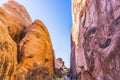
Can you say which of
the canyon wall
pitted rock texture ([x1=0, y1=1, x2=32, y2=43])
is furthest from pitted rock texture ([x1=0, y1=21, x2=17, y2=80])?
pitted rock texture ([x1=0, y1=1, x2=32, y2=43])

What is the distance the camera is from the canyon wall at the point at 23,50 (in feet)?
83.6

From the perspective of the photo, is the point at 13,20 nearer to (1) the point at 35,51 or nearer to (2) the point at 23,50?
(2) the point at 23,50

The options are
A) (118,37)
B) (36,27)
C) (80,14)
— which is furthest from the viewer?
(36,27)

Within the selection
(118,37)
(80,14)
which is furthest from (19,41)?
(118,37)

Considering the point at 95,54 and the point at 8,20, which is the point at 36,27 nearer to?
the point at 8,20

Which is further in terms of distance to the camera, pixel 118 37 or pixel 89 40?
pixel 89 40

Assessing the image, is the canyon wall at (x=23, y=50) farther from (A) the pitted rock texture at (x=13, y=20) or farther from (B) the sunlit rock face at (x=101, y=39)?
(B) the sunlit rock face at (x=101, y=39)

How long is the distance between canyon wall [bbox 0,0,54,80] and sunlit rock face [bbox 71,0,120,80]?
5834 mm

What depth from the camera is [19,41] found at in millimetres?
34250

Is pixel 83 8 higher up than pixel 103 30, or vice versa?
pixel 83 8

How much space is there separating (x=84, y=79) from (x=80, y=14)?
7.09m

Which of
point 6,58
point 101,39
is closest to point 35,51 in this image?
point 6,58

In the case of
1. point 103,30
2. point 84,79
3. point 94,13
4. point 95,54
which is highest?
point 94,13

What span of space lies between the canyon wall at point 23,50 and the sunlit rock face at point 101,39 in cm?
583
